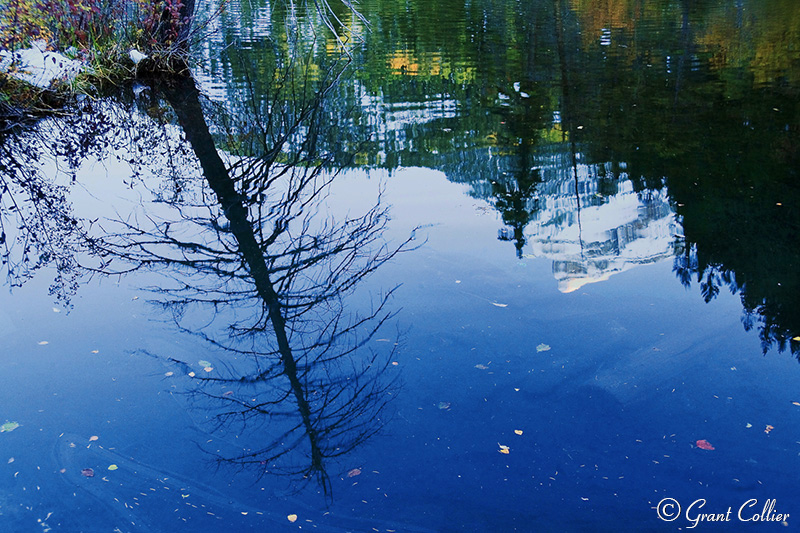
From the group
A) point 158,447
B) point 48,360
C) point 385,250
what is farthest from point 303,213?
point 158,447

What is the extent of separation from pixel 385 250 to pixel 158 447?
2.71 metres

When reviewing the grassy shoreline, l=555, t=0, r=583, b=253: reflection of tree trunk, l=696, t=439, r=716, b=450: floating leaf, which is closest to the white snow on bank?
the grassy shoreline

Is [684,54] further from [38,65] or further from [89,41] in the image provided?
[38,65]

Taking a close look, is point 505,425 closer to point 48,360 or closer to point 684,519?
point 684,519

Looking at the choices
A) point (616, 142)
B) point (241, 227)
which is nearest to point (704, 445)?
point (241, 227)

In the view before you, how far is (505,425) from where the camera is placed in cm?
352

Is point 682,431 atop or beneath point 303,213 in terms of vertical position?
beneath

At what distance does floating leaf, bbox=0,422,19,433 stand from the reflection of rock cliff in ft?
12.2

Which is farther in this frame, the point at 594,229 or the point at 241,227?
the point at 241,227

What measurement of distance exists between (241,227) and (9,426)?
9.33ft

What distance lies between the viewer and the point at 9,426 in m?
3.66

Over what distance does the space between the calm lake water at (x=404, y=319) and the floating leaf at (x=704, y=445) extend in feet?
0.08

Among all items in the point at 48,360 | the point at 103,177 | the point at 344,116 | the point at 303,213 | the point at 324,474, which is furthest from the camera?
the point at 344,116

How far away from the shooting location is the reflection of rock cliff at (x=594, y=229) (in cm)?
526
